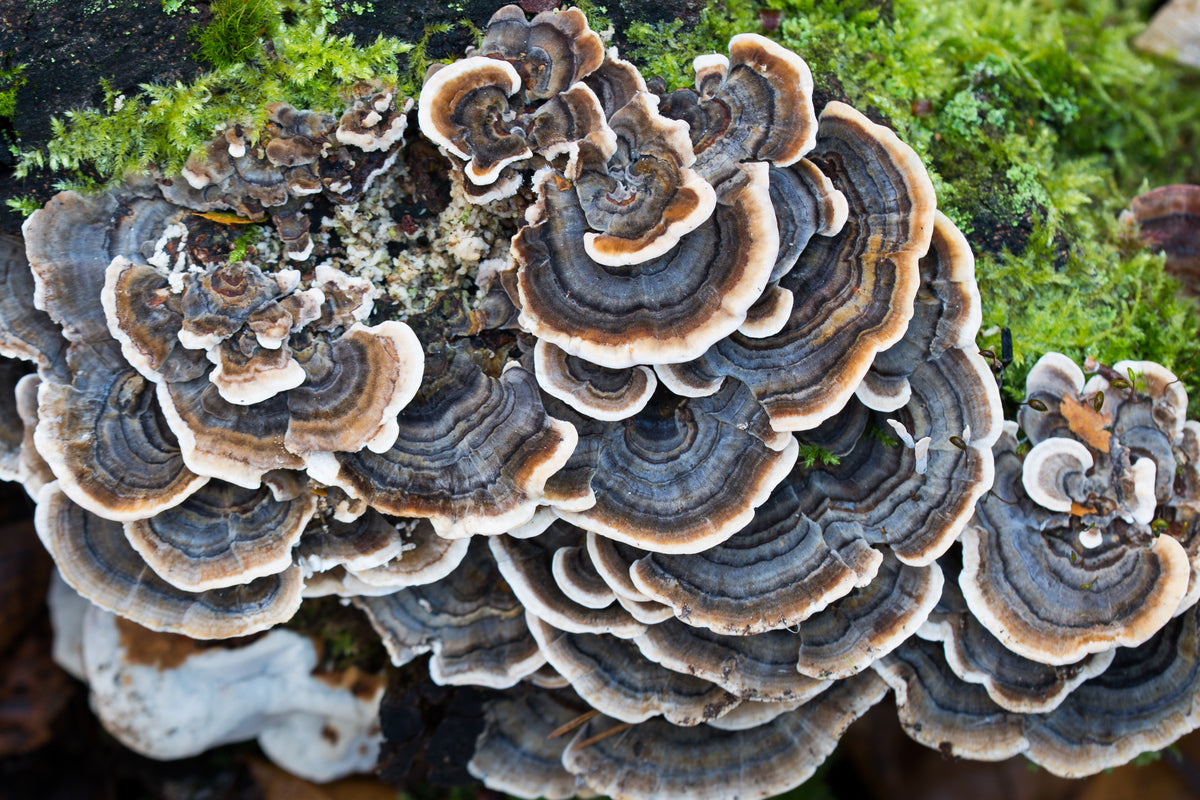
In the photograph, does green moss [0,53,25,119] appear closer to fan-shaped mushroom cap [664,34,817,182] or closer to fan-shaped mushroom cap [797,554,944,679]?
fan-shaped mushroom cap [664,34,817,182]

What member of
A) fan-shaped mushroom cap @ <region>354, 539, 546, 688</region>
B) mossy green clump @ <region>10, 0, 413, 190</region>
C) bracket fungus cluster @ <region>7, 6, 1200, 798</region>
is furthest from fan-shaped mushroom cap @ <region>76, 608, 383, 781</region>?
mossy green clump @ <region>10, 0, 413, 190</region>

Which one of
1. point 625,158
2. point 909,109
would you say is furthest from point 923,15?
point 625,158

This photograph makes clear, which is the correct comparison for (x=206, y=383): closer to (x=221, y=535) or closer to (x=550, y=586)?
(x=221, y=535)

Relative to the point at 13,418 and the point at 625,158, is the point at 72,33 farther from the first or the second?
the point at 625,158

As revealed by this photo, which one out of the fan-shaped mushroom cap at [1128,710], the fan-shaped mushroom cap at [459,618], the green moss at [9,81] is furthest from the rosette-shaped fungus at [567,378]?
the fan-shaped mushroom cap at [1128,710]

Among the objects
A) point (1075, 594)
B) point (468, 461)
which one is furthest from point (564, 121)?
point (1075, 594)
